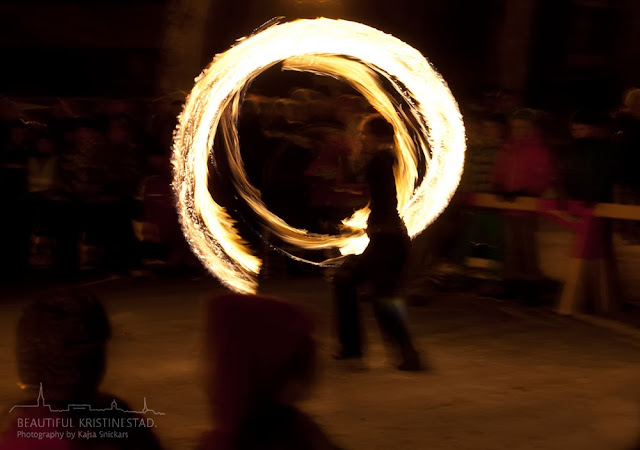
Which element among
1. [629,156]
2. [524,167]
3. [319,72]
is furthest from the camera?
[319,72]

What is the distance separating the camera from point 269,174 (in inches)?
417

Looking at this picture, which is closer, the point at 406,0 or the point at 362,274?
the point at 362,274

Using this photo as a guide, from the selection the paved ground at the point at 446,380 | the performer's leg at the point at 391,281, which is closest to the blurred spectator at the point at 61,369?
the paved ground at the point at 446,380

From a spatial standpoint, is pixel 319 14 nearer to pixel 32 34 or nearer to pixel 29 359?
pixel 32 34

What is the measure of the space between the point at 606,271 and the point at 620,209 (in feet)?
2.34

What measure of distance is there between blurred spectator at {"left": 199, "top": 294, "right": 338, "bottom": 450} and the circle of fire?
635 centimetres

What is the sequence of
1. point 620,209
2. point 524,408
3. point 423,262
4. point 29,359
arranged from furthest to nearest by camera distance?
point 423,262 < point 620,209 < point 524,408 < point 29,359

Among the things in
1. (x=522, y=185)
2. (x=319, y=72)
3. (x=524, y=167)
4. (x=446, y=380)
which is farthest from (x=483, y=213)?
(x=446, y=380)

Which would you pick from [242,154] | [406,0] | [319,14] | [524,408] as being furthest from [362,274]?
[406,0]

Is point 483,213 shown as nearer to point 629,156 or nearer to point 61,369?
point 629,156

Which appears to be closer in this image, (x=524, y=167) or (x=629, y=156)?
(x=629, y=156)

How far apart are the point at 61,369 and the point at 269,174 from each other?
7998 mm

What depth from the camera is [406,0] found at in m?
20.3

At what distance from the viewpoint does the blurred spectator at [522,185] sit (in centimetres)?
962
